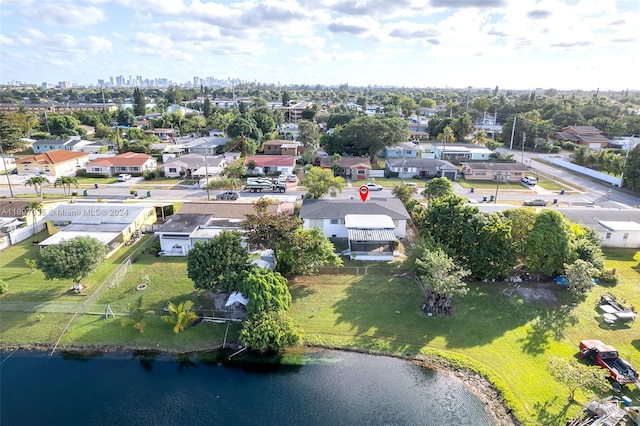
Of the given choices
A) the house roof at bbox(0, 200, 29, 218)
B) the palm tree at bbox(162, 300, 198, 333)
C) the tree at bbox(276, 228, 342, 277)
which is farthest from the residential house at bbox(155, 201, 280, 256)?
the house roof at bbox(0, 200, 29, 218)

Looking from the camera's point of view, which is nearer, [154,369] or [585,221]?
[154,369]

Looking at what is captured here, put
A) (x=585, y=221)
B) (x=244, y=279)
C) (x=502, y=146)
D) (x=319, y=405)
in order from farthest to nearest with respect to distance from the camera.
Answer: (x=502, y=146)
(x=585, y=221)
(x=244, y=279)
(x=319, y=405)

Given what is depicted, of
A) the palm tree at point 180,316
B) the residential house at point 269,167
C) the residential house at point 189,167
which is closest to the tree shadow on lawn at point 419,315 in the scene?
the palm tree at point 180,316

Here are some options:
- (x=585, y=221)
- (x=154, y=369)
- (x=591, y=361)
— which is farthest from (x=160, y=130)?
(x=591, y=361)

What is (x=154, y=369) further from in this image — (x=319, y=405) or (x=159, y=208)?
(x=159, y=208)

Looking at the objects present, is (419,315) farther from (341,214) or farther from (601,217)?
(601,217)
